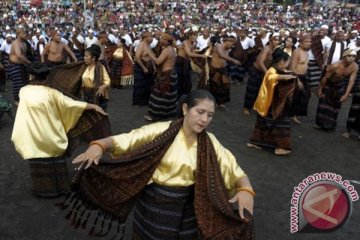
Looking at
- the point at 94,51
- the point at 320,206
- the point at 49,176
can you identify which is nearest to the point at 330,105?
the point at 94,51

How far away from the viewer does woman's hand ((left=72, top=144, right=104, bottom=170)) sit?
2400mm

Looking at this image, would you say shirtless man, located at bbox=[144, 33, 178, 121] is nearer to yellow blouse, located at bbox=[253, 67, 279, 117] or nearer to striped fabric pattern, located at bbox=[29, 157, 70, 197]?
yellow blouse, located at bbox=[253, 67, 279, 117]

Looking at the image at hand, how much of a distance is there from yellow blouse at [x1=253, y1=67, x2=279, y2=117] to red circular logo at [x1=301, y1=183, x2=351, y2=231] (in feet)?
8.90

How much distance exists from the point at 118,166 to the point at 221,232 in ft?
2.63

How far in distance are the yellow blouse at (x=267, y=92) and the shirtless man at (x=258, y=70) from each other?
199cm

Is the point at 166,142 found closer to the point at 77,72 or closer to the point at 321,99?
the point at 77,72

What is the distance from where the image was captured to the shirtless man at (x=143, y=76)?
28.4 feet

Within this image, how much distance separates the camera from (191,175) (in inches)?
103

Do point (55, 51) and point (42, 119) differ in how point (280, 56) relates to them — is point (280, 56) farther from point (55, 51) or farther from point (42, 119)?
point (55, 51)

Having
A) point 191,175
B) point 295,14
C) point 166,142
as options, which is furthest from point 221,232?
point 295,14

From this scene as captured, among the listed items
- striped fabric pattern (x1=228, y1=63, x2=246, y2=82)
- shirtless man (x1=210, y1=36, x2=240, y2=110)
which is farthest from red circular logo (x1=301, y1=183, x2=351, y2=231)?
striped fabric pattern (x1=228, y1=63, x2=246, y2=82)

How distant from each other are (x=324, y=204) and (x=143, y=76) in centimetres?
652

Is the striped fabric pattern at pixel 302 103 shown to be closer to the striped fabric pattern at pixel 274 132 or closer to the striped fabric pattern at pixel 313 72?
the striped fabric pattern at pixel 274 132

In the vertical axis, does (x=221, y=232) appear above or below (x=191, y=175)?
below
